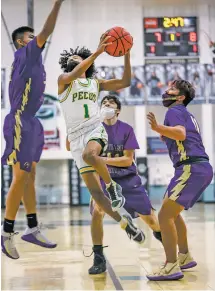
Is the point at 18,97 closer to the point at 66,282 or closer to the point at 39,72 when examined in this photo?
the point at 39,72

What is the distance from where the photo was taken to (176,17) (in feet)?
54.5

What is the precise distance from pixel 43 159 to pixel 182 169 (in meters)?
12.2

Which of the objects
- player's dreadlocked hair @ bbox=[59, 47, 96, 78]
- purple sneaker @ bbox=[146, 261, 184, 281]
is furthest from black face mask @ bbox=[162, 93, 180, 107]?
purple sneaker @ bbox=[146, 261, 184, 281]

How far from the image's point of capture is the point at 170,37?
1645 centimetres

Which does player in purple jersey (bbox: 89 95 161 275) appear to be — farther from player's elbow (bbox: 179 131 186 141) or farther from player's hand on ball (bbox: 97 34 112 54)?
player's hand on ball (bbox: 97 34 112 54)

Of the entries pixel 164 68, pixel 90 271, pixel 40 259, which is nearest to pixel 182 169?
pixel 90 271

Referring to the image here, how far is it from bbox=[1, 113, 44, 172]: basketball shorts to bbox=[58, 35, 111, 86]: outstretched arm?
459 millimetres

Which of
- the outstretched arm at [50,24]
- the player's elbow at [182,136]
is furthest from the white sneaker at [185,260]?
the outstretched arm at [50,24]

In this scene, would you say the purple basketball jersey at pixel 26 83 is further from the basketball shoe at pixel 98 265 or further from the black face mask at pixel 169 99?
the basketball shoe at pixel 98 265

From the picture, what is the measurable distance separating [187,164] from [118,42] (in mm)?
1264

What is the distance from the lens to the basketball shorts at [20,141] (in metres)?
5.02

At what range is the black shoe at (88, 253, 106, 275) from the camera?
5.75 metres

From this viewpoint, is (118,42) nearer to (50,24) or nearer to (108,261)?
(50,24)

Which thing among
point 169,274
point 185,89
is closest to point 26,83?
point 185,89
